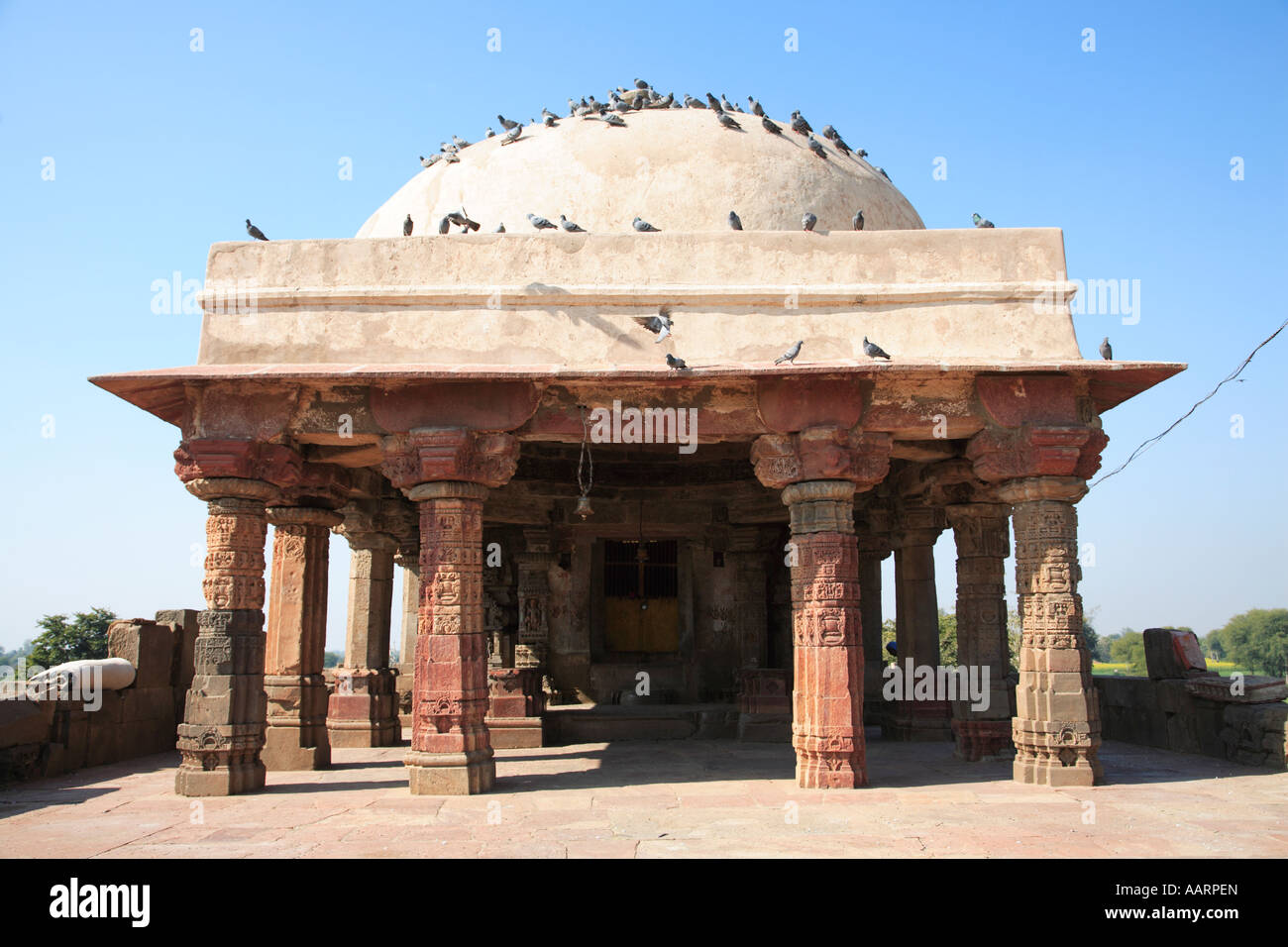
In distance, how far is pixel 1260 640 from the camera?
78.1m

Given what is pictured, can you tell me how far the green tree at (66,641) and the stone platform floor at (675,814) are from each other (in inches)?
957

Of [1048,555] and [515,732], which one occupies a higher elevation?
[1048,555]

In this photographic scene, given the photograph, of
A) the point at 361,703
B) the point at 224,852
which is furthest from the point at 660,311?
the point at 361,703

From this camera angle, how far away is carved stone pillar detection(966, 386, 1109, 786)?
892 centimetres

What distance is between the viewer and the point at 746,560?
1483 cm

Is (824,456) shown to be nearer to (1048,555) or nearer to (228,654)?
(1048,555)

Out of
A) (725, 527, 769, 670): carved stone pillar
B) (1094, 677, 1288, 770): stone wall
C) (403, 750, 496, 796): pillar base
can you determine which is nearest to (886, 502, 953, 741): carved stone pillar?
(1094, 677, 1288, 770): stone wall

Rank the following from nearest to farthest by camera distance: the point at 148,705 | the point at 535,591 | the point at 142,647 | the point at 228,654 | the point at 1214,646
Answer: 1. the point at 228,654
2. the point at 142,647
3. the point at 148,705
4. the point at 535,591
5. the point at 1214,646

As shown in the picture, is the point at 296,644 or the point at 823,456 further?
the point at 296,644

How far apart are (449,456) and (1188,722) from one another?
857cm

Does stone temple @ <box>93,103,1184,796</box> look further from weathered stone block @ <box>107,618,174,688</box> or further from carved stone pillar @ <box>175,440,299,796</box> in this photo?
weathered stone block @ <box>107,618,174,688</box>

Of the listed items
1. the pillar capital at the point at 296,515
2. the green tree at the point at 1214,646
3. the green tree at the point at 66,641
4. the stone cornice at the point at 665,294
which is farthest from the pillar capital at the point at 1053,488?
the green tree at the point at 1214,646

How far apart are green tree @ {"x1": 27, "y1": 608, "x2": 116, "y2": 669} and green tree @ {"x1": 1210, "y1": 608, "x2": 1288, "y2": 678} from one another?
72305 millimetres

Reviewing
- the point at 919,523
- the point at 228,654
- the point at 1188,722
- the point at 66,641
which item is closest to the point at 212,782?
the point at 228,654
